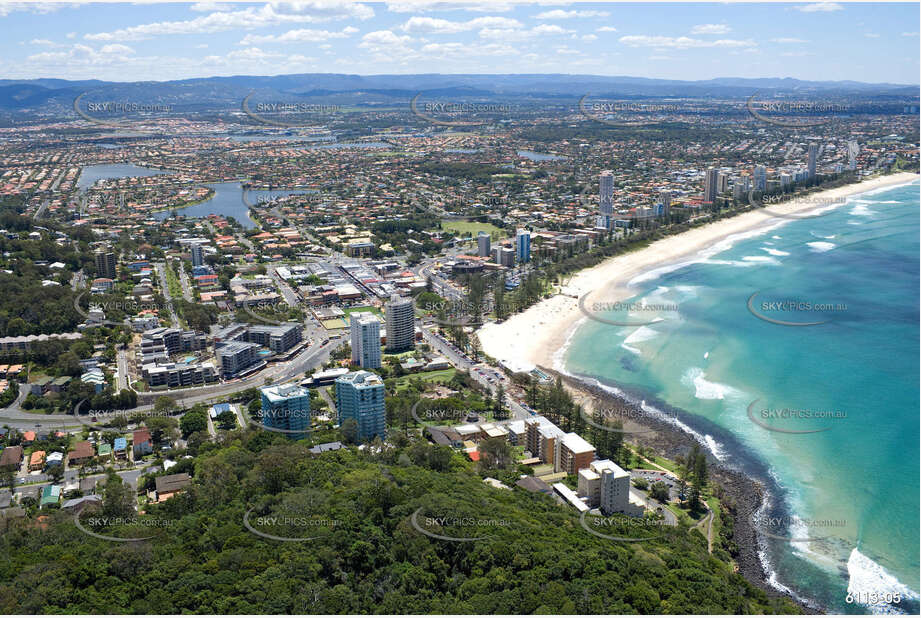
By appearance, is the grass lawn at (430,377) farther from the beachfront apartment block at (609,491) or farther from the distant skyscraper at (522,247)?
the distant skyscraper at (522,247)

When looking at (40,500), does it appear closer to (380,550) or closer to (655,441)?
(380,550)

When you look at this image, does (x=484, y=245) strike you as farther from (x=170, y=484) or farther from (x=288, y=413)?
(x=170, y=484)

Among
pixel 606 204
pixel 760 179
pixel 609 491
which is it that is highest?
pixel 760 179

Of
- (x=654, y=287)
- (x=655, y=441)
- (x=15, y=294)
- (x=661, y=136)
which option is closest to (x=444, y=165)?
(x=661, y=136)

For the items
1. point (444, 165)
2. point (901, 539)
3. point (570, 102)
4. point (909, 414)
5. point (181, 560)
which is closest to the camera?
point (181, 560)

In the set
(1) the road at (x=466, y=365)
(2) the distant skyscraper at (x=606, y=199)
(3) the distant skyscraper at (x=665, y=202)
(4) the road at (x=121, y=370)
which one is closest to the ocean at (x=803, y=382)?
(1) the road at (x=466, y=365)

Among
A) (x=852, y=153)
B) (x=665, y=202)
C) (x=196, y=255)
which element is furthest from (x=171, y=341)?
(x=852, y=153)
